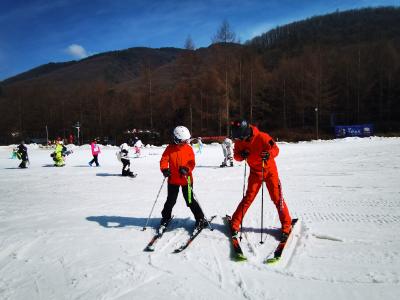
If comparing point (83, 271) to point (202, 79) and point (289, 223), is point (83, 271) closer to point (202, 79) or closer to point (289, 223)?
point (289, 223)

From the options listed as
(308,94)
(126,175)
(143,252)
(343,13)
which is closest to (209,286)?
(143,252)

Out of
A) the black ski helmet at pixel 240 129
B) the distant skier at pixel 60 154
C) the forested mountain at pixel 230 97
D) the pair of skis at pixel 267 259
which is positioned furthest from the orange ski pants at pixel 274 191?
the forested mountain at pixel 230 97

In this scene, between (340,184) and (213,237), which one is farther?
(340,184)

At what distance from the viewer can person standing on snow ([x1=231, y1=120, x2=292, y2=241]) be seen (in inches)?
182

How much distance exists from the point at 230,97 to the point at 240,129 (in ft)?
104

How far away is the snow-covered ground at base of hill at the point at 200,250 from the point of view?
334cm

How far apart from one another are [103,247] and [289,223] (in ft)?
9.21

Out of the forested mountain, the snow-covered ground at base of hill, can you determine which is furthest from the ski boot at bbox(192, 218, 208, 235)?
the forested mountain

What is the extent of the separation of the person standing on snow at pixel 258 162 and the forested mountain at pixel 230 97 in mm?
29631

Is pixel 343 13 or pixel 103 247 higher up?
pixel 343 13

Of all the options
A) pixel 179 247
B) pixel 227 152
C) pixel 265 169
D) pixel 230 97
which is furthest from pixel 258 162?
pixel 230 97

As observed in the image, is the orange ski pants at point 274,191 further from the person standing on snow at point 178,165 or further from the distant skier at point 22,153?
the distant skier at point 22,153

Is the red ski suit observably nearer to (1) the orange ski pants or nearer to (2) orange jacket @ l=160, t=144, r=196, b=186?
(1) the orange ski pants

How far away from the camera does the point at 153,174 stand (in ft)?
41.8
